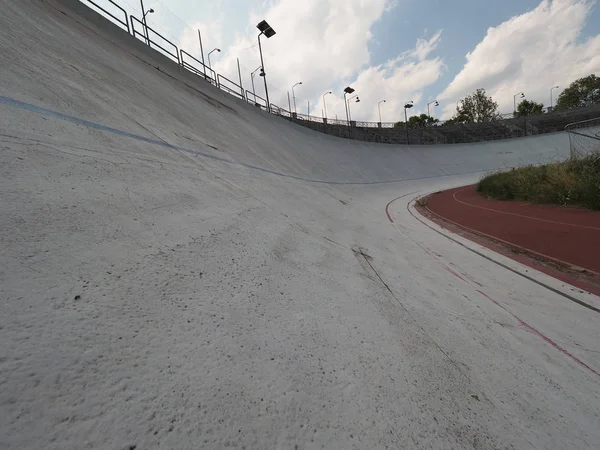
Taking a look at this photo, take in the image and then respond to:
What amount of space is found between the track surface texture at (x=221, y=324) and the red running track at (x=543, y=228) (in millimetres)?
1501

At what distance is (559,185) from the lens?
9430 millimetres

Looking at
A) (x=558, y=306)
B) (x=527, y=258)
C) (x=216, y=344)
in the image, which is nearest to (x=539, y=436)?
(x=216, y=344)

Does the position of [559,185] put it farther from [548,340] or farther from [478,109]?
[478,109]

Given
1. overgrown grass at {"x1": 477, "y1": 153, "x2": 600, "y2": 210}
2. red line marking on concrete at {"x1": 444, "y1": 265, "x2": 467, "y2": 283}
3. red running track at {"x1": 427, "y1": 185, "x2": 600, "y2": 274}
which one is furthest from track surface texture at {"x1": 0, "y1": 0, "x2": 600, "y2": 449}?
overgrown grass at {"x1": 477, "y1": 153, "x2": 600, "y2": 210}

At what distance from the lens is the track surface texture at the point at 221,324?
4.04 ft

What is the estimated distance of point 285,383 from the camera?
5.12 feet

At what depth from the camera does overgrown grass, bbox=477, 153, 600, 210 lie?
8.18 metres

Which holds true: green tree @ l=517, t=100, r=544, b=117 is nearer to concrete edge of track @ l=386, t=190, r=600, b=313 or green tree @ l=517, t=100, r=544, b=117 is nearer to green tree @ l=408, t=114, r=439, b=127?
green tree @ l=408, t=114, r=439, b=127

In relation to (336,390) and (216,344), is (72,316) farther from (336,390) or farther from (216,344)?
(336,390)

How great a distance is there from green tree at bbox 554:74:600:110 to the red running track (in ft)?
296

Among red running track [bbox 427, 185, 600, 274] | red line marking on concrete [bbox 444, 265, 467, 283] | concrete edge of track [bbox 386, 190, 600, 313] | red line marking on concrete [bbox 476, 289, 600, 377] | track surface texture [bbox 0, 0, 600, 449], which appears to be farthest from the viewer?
red running track [bbox 427, 185, 600, 274]

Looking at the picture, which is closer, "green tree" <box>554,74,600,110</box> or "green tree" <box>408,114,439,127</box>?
"green tree" <box>554,74,600,110</box>

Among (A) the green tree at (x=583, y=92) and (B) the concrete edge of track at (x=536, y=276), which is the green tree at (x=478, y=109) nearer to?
(A) the green tree at (x=583, y=92)

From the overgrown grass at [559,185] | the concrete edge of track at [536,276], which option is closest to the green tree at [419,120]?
the overgrown grass at [559,185]
